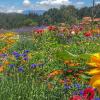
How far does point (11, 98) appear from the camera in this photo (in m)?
3.99

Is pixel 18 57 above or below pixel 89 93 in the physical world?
below

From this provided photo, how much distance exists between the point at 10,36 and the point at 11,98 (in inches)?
336

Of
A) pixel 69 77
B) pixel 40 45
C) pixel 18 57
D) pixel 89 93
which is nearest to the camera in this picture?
pixel 89 93

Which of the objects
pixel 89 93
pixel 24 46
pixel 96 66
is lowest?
pixel 24 46

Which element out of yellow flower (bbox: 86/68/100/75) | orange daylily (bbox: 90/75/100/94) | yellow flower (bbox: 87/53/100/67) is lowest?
orange daylily (bbox: 90/75/100/94)

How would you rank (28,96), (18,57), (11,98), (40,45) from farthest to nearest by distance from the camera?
(40,45), (18,57), (28,96), (11,98)

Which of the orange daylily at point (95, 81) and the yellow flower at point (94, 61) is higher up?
the yellow flower at point (94, 61)

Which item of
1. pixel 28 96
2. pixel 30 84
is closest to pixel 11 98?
pixel 28 96

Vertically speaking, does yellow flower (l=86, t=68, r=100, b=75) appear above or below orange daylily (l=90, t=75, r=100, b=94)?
above

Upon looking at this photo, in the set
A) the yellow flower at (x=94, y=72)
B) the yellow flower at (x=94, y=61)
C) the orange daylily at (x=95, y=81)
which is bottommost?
the orange daylily at (x=95, y=81)

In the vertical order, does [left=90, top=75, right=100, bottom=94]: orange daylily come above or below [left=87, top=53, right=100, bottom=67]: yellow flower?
below

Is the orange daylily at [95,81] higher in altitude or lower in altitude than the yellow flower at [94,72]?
lower

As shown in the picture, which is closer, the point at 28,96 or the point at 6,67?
the point at 28,96

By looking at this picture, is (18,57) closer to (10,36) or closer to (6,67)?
(6,67)
